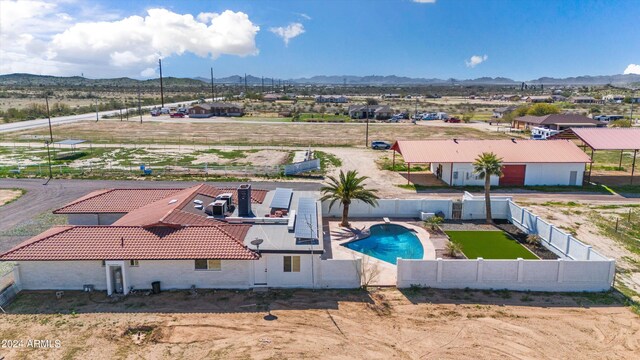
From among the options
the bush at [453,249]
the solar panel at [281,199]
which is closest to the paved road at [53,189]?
the solar panel at [281,199]

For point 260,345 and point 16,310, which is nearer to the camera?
point 260,345

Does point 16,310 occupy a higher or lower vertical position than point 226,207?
lower

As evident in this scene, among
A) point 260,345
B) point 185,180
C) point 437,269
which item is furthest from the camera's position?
point 185,180

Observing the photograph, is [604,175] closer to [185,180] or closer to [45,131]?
[185,180]

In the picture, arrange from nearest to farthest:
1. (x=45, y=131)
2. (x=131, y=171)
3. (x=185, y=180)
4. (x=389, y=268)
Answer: (x=389, y=268) < (x=185, y=180) < (x=131, y=171) < (x=45, y=131)

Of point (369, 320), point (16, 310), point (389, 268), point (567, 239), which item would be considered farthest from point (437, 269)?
point (16, 310)

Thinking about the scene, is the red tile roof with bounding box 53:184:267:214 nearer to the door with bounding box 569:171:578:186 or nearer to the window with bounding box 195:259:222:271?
the window with bounding box 195:259:222:271

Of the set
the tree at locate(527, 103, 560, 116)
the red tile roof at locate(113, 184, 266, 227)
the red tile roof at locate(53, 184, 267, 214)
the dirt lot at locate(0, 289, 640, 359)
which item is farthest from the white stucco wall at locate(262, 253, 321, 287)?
the tree at locate(527, 103, 560, 116)
